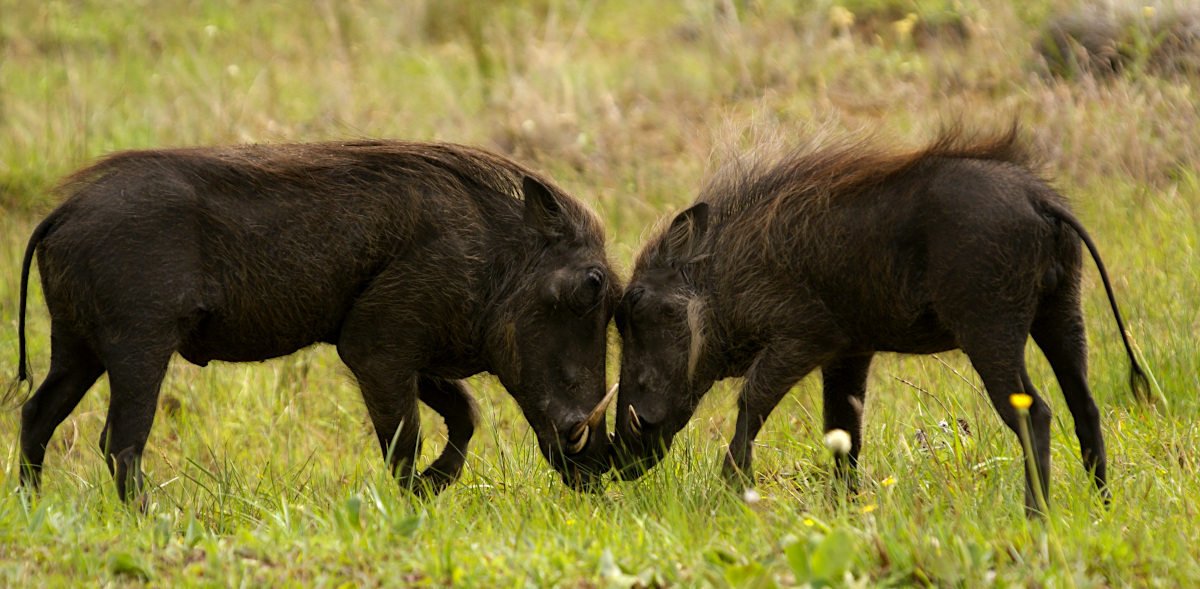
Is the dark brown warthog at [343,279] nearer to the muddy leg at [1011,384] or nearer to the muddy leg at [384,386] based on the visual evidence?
the muddy leg at [384,386]

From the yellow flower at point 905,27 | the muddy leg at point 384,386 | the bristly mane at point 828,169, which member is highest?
the bristly mane at point 828,169

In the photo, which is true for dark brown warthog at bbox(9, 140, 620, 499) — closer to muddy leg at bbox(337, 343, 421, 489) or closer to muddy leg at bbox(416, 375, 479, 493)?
muddy leg at bbox(337, 343, 421, 489)

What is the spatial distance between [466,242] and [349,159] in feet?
1.63

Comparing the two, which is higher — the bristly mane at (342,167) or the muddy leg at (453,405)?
the bristly mane at (342,167)

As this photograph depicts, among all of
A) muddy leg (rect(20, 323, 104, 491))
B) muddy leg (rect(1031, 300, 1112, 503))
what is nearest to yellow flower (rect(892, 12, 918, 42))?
muddy leg (rect(1031, 300, 1112, 503))

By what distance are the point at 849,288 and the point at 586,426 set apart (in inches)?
38.4

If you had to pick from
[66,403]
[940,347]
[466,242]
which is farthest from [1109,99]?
[66,403]

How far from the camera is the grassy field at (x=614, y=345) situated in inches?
116

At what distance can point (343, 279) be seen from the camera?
12.9ft

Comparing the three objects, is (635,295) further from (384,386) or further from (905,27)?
(905,27)

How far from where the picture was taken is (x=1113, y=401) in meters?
4.56

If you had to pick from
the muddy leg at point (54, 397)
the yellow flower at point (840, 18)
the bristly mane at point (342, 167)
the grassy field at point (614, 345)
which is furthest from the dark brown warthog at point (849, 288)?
the yellow flower at point (840, 18)

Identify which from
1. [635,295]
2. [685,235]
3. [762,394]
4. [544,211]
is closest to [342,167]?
[544,211]

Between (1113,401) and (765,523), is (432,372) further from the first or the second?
(1113,401)
